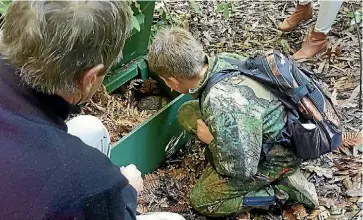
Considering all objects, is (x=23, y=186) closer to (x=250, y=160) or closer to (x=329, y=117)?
(x=250, y=160)

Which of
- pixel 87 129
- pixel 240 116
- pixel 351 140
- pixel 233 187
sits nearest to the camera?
pixel 87 129

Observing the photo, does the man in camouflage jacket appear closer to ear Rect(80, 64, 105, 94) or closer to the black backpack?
the black backpack

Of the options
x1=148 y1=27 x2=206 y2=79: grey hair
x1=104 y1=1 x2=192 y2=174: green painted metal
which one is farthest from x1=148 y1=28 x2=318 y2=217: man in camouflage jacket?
x1=104 y1=1 x2=192 y2=174: green painted metal

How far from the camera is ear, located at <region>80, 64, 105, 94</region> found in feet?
5.14

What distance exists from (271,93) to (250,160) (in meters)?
0.32

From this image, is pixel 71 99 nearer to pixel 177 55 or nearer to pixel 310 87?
pixel 177 55

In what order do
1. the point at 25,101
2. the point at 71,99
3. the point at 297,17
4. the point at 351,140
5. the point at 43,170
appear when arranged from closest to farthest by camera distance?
1. the point at 43,170
2. the point at 25,101
3. the point at 71,99
4. the point at 351,140
5. the point at 297,17

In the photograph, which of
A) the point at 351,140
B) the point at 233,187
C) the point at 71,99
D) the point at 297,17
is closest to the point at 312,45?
the point at 297,17

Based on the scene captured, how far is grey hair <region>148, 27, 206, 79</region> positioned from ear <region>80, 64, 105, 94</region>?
100 cm

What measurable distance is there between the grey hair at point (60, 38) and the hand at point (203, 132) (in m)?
1.22

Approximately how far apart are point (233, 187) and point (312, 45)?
1305mm

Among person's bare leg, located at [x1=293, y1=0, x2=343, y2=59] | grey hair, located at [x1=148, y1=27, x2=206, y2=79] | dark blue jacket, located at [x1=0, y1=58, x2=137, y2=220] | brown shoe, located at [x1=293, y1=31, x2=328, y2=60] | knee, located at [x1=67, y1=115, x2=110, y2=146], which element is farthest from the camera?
brown shoe, located at [x1=293, y1=31, x2=328, y2=60]

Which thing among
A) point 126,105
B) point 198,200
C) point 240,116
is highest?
point 240,116

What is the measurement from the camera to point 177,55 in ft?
8.57
